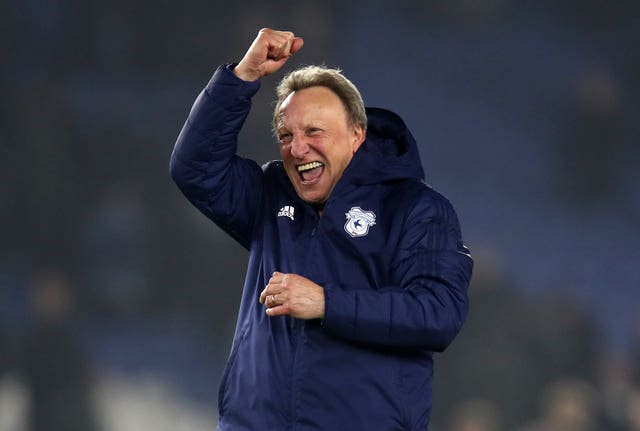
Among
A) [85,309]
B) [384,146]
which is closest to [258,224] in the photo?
[384,146]

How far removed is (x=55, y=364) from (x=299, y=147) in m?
2.88

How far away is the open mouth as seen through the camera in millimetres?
2025

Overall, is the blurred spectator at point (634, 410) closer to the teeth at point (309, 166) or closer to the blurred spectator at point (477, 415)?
the blurred spectator at point (477, 415)

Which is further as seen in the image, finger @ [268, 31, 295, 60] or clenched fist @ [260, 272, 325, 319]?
finger @ [268, 31, 295, 60]

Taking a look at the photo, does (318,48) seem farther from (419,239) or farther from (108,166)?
(419,239)

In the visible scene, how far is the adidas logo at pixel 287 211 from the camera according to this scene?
2021 mm

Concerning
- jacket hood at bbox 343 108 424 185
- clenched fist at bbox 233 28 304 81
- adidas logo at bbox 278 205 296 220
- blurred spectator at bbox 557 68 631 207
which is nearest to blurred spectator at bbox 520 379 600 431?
blurred spectator at bbox 557 68 631 207

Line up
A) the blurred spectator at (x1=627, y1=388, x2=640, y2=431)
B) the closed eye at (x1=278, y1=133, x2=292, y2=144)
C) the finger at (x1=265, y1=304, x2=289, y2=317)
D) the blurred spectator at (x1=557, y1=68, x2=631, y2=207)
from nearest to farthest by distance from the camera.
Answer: the finger at (x1=265, y1=304, x2=289, y2=317)
the closed eye at (x1=278, y1=133, x2=292, y2=144)
the blurred spectator at (x1=627, y1=388, x2=640, y2=431)
the blurred spectator at (x1=557, y1=68, x2=631, y2=207)

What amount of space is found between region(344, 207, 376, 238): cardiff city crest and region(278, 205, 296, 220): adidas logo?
0.41 feet

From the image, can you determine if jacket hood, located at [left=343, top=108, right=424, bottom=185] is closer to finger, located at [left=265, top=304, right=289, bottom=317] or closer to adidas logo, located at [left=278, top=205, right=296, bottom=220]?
adidas logo, located at [left=278, top=205, right=296, bottom=220]

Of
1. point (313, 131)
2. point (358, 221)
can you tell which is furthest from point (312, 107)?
point (358, 221)

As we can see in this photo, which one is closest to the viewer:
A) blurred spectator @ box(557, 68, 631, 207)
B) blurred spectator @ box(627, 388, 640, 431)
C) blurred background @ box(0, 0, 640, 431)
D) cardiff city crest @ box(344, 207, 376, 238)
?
cardiff city crest @ box(344, 207, 376, 238)

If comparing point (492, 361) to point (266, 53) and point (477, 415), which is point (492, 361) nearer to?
point (477, 415)

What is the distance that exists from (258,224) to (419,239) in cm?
35
